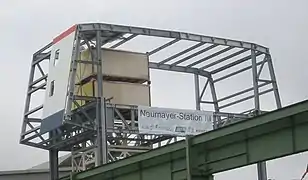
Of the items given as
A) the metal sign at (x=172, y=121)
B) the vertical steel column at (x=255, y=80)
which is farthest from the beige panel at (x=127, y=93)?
the vertical steel column at (x=255, y=80)

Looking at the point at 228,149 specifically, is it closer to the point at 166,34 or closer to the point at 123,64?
the point at 166,34

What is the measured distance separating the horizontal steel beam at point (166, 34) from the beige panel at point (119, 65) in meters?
1.69

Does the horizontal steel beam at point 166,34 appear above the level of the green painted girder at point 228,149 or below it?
above

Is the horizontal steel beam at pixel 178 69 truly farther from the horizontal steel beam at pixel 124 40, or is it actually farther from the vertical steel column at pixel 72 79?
the vertical steel column at pixel 72 79

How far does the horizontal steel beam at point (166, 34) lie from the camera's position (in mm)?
39625

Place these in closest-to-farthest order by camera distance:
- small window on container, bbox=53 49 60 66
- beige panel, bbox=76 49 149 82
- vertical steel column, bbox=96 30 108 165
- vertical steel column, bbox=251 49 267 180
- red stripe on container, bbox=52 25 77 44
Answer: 1. vertical steel column, bbox=96 30 108 165
2. red stripe on container, bbox=52 25 77 44
3. small window on container, bbox=53 49 60 66
4. beige panel, bbox=76 49 149 82
5. vertical steel column, bbox=251 49 267 180

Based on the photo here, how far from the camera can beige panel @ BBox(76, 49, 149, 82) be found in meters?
41.2

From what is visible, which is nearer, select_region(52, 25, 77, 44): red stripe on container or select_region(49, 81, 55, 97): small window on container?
select_region(52, 25, 77, 44): red stripe on container

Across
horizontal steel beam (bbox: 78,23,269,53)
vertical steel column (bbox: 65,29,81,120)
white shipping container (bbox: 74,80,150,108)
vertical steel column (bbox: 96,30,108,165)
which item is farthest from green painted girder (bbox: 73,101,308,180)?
horizontal steel beam (bbox: 78,23,269,53)

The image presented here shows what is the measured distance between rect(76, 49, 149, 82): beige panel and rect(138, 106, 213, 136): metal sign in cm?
211

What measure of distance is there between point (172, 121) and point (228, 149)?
1637cm

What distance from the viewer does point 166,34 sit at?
136 ft

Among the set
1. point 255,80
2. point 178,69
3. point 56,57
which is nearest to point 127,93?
point 56,57

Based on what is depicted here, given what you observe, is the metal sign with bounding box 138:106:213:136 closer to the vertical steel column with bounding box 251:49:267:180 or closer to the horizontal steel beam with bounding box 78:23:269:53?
the vertical steel column with bounding box 251:49:267:180
